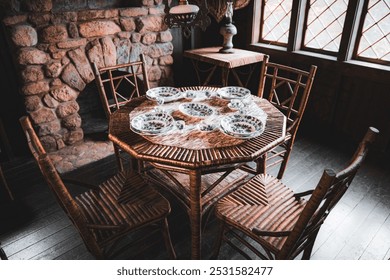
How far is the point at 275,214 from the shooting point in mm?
1373

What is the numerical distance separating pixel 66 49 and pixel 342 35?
264cm

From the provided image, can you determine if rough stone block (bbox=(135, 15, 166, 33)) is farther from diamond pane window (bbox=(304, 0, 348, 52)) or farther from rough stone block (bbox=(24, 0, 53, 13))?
diamond pane window (bbox=(304, 0, 348, 52))

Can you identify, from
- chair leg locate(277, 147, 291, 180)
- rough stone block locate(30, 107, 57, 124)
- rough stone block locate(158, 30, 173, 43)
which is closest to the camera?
chair leg locate(277, 147, 291, 180)

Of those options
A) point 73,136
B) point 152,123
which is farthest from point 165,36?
point 152,123

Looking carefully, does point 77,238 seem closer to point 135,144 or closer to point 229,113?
point 135,144

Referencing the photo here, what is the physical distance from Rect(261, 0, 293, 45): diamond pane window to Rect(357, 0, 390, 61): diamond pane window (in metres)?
0.79

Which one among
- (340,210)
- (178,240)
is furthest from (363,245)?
(178,240)

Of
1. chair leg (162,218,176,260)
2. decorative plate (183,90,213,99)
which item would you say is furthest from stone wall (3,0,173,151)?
chair leg (162,218,176,260)

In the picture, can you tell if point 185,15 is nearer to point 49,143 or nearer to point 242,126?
point 242,126

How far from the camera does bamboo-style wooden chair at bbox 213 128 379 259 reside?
3.56 feet

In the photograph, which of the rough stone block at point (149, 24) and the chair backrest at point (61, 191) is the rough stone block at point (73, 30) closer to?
the rough stone block at point (149, 24)

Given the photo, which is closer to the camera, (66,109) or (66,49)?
(66,49)

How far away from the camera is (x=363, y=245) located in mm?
1715
